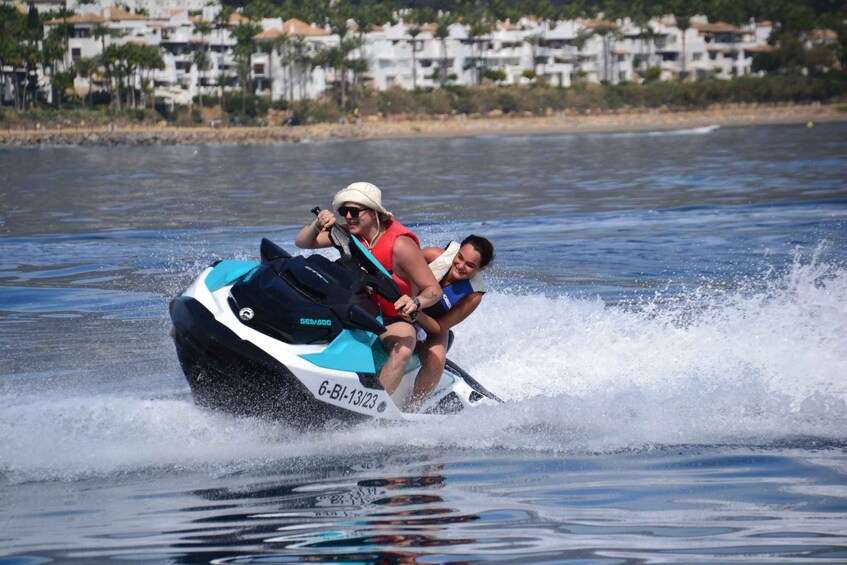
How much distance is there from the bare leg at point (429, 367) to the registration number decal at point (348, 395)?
0.45m

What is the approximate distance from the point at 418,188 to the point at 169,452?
79.8 ft

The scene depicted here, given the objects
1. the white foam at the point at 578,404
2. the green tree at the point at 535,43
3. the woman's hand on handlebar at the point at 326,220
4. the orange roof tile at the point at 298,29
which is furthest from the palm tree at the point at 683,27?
the woman's hand on handlebar at the point at 326,220

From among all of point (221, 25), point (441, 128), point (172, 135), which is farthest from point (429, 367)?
point (221, 25)

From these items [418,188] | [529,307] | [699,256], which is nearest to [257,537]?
[529,307]

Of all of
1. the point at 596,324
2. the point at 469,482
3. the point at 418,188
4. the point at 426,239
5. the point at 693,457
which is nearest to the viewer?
the point at 469,482

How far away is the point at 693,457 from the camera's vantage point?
6.61 metres

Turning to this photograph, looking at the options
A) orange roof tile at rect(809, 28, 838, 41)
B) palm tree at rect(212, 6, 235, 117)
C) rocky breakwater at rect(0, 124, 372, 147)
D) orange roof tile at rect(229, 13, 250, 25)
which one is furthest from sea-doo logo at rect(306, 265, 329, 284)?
orange roof tile at rect(809, 28, 838, 41)

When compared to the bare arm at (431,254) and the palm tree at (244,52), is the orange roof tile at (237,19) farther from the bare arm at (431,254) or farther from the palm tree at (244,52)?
the bare arm at (431,254)

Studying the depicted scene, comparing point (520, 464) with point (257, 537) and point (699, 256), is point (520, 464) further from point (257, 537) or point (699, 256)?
point (699, 256)

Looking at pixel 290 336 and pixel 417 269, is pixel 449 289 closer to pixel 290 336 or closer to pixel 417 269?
pixel 417 269

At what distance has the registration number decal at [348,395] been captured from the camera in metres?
6.53

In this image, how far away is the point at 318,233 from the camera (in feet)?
22.6

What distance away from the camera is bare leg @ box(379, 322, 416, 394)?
21.9 feet

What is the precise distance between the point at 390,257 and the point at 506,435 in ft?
4.10
